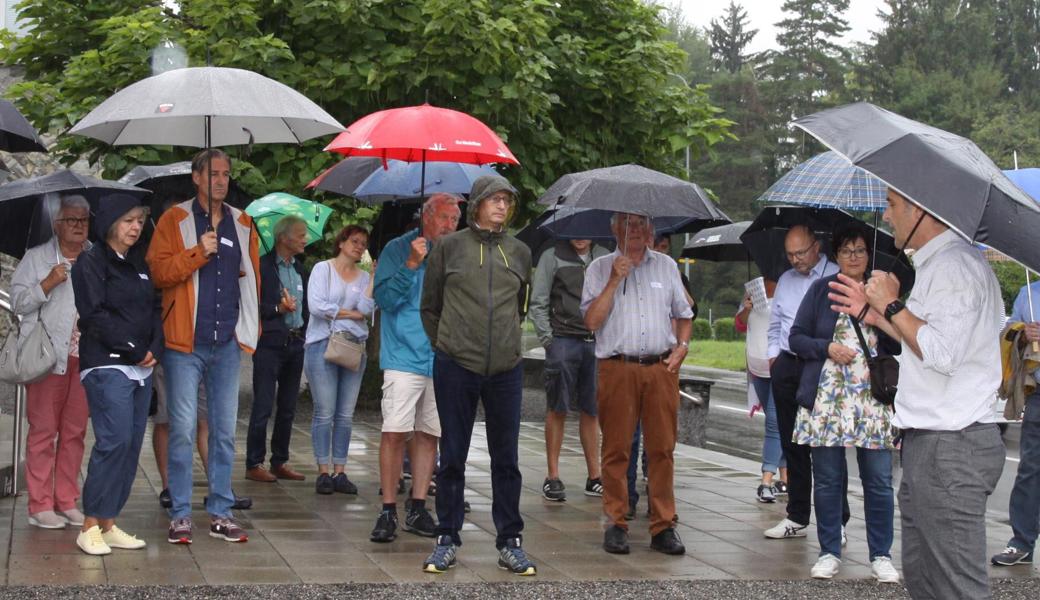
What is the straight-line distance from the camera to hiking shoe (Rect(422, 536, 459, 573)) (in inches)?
281

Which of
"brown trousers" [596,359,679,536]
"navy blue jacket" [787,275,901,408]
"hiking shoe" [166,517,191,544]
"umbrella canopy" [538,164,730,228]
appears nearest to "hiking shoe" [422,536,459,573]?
"brown trousers" [596,359,679,536]

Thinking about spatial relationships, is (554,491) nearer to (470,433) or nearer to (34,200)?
(470,433)

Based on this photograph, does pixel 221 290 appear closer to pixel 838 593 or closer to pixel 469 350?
pixel 469 350

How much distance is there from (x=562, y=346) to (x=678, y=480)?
6.21 ft

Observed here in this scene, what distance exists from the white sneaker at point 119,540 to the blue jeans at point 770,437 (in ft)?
15.6

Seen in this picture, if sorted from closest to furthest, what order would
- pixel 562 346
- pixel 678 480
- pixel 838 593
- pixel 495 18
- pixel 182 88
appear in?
pixel 838 593 → pixel 182 88 → pixel 562 346 → pixel 678 480 → pixel 495 18

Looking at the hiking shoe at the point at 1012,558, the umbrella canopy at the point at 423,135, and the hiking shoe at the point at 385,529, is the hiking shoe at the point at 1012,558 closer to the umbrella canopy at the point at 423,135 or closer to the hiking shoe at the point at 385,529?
the hiking shoe at the point at 385,529

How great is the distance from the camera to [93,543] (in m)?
7.26

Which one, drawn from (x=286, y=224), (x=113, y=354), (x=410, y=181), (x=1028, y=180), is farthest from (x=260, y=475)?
(x=1028, y=180)

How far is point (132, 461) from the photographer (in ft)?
24.7

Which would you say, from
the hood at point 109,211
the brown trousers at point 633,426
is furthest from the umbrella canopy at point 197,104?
the brown trousers at point 633,426

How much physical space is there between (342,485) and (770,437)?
3.21 meters

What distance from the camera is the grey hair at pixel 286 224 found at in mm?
10297

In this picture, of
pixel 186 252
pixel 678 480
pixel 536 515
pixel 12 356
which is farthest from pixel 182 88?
pixel 678 480
